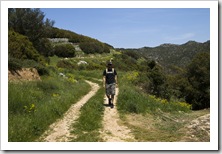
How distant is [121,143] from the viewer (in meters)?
8.40

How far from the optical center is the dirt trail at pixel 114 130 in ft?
30.2

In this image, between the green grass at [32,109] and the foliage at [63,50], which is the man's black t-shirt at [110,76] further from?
the foliage at [63,50]

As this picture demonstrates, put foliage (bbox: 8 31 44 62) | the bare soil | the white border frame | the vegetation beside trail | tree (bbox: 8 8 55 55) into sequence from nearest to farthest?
the white border frame
the vegetation beside trail
the bare soil
foliage (bbox: 8 31 44 62)
tree (bbox: 8 8 55 55)

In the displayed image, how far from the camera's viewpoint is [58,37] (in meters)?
54.9

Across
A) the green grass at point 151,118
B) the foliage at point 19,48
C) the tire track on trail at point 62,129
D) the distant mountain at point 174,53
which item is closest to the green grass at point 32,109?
the tire track on trail at point 62,129

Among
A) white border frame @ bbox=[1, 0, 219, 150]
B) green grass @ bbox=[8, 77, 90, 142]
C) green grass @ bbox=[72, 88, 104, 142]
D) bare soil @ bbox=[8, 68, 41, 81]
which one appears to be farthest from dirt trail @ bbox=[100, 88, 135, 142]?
bare soil @ bbox=[8, 68, 41, 81]

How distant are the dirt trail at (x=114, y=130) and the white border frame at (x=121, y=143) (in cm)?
76

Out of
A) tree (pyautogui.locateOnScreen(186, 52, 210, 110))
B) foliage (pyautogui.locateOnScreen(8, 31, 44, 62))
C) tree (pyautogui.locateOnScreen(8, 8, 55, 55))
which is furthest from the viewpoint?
tree (pyautogui.locateOnScreen(186, 52, 210, 110))

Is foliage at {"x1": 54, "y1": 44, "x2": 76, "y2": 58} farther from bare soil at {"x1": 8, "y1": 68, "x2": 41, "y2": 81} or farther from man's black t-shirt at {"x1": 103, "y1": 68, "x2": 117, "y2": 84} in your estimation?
man's black t-shirt at {"x1": 103, "y1": 68, "x2": 117, "y2": 84}

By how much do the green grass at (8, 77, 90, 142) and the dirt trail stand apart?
2.02 metres

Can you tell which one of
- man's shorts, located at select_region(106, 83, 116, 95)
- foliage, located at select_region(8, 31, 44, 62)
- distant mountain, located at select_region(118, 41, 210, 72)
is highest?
distant mountain, located at select_region(118, 41, 210, 72)

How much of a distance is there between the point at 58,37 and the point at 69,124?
149 ft

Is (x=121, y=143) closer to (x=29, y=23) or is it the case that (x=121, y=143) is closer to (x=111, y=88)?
(x=111, y=88)

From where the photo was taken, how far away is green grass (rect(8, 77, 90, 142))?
934 centimetres
